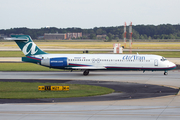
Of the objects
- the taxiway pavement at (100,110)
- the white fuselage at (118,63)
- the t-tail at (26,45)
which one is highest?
the t-tail at (26,45)

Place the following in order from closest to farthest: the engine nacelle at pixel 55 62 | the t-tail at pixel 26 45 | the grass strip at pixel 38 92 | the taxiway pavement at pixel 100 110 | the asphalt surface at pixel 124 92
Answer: the taxiway pavement at pixel 100 110, the asphalt surface at pixel 124 92, the grass strip at pixel 38 92, the engine nacelle at pixel 55 62, the t-tail at pixel 26 45

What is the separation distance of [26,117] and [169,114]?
9.91 m

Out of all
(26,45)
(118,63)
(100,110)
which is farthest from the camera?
(26,45)

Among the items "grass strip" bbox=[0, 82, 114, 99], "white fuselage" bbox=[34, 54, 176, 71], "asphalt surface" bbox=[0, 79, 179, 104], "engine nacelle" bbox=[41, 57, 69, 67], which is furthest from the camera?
"engine nacelle" bbox=[41, 57, 69, 67]

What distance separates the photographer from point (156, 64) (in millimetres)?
40594

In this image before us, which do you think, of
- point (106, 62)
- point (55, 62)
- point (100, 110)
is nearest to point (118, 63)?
point (106, 62)

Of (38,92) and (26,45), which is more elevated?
(26,45)

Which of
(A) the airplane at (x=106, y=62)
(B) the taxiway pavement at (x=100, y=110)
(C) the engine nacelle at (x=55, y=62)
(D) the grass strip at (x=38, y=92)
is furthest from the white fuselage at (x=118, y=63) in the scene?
(B) the taxiway pavement at (x=100, y=110)

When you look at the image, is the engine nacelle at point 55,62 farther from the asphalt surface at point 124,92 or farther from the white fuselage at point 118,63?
the asphalt surface at point 124,92

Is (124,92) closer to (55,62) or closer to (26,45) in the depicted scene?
(55,62)

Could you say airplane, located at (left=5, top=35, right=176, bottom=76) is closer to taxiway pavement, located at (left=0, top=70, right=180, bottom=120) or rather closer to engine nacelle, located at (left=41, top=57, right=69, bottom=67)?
engine nacelle, located at (left=41, top=57, right=69, bottom=67)

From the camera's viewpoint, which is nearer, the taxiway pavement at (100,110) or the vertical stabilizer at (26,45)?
the taxiway pavement at (100,110)

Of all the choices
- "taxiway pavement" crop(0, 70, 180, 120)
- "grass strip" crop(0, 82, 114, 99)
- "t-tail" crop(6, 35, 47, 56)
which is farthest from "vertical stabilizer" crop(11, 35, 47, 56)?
"taxiway pavement" crop(0, 70, 180, 120)

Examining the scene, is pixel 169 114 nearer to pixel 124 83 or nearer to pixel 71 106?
pixel 71 106
